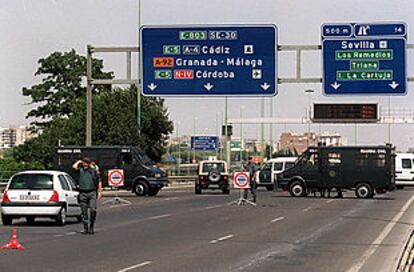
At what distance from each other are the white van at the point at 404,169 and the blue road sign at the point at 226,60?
82.8 ft

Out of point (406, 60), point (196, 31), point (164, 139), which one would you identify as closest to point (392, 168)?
point (406, 60)

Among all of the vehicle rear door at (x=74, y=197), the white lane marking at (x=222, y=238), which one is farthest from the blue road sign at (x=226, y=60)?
the white lane marking at (x=222, y=238)

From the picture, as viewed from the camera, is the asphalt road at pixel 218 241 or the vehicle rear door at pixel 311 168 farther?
the vehicle rear door at pixel 311 168

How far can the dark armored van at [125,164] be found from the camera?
155ft

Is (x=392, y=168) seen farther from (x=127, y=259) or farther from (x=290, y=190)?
(x=127, y=259)

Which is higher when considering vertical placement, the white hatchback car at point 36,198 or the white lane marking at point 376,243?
the white hatchback car at point 36,198

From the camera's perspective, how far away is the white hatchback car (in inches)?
947

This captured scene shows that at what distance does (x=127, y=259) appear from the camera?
16172 millimetres

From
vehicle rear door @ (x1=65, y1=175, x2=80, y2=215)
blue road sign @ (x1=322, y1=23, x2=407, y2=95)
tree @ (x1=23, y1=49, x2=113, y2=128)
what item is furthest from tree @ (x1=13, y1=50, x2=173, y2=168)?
vehicle rear door @ (x1=65, y1=175, x2=80, y2=215)

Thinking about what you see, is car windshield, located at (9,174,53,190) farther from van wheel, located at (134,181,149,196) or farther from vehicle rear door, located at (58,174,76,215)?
van wheel, located at (134,181,149,196)

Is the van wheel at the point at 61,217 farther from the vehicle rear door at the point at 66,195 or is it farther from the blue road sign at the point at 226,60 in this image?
the blue road sign at the point at 226,60

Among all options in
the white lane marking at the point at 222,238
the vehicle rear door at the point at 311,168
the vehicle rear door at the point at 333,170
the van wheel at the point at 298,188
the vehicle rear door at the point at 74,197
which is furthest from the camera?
the van wheel at the point at 298,188

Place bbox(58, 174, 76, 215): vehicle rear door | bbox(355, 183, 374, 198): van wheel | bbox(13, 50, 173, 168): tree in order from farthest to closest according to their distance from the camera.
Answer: bbox(13, 50, 173, 168): tree < bbox(355, 183, 374, 198): van wheel < bbox(58, 174, 76, 215): vehicle rear door

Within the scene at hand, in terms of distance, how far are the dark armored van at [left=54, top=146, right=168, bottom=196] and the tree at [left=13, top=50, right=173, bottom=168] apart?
14.0 m
